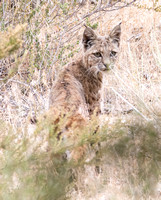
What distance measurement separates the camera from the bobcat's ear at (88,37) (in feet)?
16.2

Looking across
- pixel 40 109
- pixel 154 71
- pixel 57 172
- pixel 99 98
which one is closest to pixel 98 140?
pixel 57 172

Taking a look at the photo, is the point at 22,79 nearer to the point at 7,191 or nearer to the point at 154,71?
the point at 154,71

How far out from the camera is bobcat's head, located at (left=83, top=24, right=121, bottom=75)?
4.80 m

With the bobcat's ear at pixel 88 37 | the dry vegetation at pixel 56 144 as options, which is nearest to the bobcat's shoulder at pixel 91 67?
the bobcat's ear at pixel 88 37

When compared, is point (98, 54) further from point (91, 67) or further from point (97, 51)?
point (91, 67)

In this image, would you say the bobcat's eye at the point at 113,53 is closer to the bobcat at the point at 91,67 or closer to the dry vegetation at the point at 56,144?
the bobcat at the point at 91,67

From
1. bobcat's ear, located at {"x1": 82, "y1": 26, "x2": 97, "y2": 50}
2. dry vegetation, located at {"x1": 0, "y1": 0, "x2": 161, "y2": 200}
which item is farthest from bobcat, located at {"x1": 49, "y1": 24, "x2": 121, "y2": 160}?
dry vegetation, located at {"x1": 0, "y1": 0, "x2": 161, "y2": 200}

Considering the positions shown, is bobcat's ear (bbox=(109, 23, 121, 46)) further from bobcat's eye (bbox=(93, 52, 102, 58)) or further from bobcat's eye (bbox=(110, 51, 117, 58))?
bobcat's eye (bbox=(93, 52, 102, 58))

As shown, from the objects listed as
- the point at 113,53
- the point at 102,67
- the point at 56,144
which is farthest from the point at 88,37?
the point at 56,144

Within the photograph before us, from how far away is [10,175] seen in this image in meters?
1.83

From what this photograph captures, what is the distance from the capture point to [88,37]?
16.4 feet

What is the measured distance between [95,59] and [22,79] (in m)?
1.82

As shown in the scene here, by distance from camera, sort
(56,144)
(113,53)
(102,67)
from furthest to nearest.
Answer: (113,53) < (102,67) < (56,144)

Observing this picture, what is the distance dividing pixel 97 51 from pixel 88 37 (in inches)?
10.9
